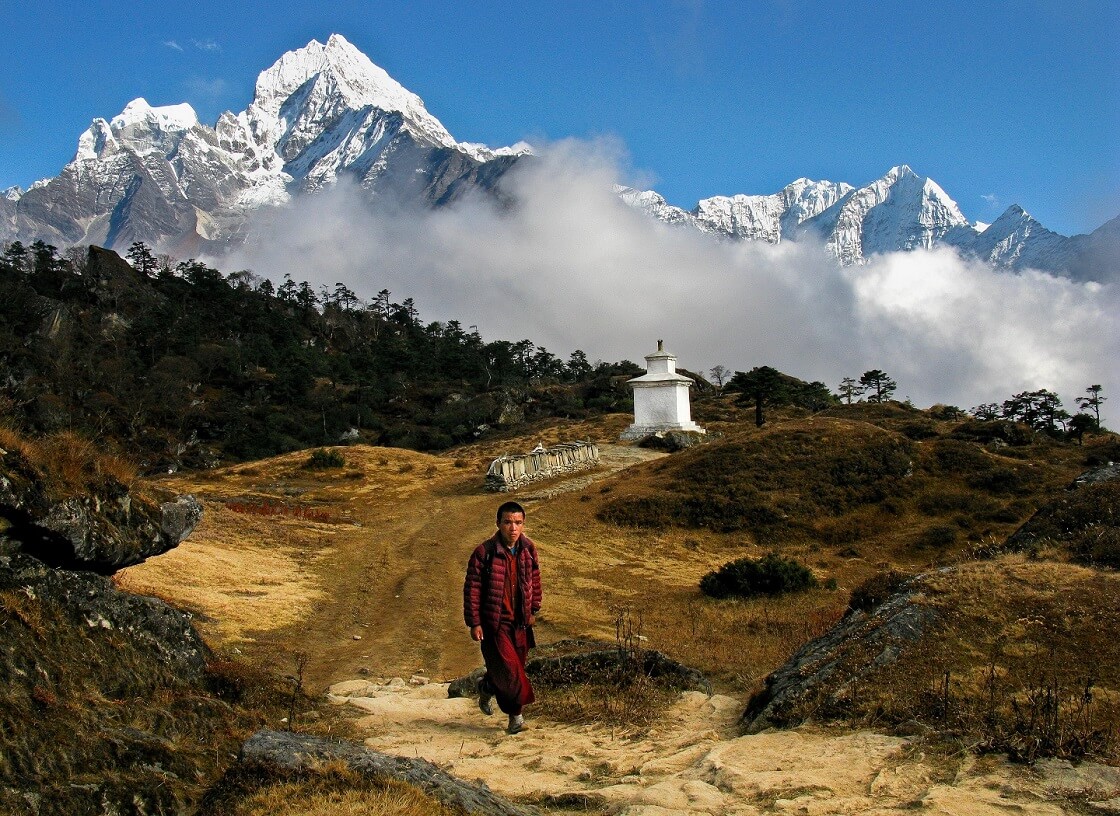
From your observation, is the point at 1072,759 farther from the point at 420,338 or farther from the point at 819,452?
the point at 420,338

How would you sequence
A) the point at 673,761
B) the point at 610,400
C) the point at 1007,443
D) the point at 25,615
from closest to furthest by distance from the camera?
1. the point at 25,615
2. the point at 673,761
3. the point at 1007,443
4. the point at 610,400

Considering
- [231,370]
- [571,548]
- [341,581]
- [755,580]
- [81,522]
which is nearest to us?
[81,522]

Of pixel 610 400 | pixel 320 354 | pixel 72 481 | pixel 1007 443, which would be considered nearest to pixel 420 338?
pixel 320 354

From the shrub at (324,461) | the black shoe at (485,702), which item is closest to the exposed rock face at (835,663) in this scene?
the black shoe at (485,702)

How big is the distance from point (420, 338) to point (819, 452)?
8375 centimetres

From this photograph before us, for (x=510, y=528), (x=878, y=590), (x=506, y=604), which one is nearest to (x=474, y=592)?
(x=506, y=604)

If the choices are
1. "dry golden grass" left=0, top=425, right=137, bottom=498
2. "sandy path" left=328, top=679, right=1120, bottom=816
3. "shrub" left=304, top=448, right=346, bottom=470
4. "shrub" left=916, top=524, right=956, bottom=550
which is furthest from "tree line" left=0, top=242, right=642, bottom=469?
"sandy path" left=328, top=679, right=1120, bottom=816

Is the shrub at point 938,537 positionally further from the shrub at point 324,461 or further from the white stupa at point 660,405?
the shrub at point 324,461

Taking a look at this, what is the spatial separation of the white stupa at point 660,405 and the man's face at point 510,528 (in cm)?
3516

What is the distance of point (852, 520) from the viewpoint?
22.8 metres

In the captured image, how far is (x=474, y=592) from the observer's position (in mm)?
6156

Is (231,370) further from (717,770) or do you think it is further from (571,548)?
(717,770)

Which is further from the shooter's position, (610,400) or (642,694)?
(610,400)

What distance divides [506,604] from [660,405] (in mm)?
36135
